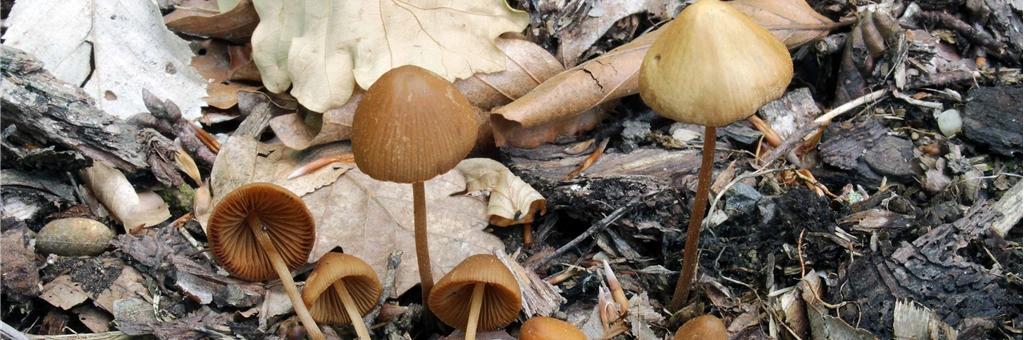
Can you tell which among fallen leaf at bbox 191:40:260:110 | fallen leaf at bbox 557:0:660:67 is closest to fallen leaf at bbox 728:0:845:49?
fallen leaf at bbox 557:0:660:67

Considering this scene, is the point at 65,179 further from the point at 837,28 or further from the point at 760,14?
the point at 837,28

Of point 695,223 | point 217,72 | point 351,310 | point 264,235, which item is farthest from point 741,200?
point 217,72

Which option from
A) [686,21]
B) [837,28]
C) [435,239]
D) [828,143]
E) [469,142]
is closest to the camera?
[686,21]

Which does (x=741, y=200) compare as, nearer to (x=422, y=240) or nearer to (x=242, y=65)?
(x=422, y=240)

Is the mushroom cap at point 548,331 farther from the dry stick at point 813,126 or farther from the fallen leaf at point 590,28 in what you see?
the fallen leaf at point 590,28

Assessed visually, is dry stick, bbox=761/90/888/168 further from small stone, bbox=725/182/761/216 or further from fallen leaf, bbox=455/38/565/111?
fallen leaf, bbox=455/38/565/111

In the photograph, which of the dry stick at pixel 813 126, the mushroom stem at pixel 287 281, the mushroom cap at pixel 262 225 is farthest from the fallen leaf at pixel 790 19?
the mushroom stem at pixel 287 281

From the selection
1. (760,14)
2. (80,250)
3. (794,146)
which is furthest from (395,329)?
(760,14)
